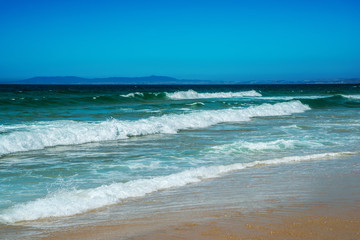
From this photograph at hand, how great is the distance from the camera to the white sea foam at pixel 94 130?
10.8 metres

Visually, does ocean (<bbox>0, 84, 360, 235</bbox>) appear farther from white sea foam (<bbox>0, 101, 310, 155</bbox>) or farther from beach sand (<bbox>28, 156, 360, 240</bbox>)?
beach sand (<bbox>28, 156, 360, 240</bbox>)

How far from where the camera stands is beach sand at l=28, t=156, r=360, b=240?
4.09m

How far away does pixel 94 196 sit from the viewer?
551 centimetres

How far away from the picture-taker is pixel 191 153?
9.59 m

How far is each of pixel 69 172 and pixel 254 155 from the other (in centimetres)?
419

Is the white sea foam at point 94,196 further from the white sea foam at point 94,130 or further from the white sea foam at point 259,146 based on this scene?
the white sea foam at point 94,130

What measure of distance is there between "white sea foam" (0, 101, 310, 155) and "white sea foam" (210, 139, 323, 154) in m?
4.19

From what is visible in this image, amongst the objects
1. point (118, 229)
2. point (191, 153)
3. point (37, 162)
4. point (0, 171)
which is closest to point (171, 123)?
point (191, 153)

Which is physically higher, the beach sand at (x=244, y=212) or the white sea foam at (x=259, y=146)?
the beach sand at (x=244, y=212)

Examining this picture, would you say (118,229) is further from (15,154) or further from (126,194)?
(15,154)

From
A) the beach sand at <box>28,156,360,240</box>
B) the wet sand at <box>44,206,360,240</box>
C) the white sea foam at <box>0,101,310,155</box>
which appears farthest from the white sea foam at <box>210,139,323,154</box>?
the wet sand at <box>44,206,360,240</box>

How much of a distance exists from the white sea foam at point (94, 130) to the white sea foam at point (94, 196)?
5.12 metres

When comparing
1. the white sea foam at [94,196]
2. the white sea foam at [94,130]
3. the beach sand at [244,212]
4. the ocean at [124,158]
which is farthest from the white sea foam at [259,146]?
the white sea foam at [94,130]

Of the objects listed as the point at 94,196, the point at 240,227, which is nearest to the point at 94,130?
the point at 94,196
